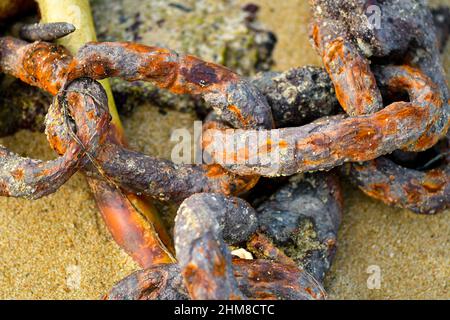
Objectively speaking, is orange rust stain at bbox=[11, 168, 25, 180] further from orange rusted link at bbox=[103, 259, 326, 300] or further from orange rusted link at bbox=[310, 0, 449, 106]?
→ orange rusted link at bbox=[310, 0, 449, 106]

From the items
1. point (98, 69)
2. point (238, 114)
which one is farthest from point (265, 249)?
point (98, 69)

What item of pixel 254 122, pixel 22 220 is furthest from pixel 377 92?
pixel 22 220

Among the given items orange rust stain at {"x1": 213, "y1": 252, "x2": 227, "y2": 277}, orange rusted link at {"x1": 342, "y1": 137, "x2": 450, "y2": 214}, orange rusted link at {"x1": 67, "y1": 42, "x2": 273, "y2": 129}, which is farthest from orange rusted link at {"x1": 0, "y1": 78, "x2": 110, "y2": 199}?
orange rusted link at {"x1": 342, "y1": 137, "x2": 450, "y2": 214}

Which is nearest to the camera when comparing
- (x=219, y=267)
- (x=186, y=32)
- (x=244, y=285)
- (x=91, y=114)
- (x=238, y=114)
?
(x=219, y=267)

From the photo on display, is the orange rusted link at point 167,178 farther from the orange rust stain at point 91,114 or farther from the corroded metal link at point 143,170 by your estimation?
the orange rust stain at point 91,114

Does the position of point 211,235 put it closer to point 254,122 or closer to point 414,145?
point 254,122

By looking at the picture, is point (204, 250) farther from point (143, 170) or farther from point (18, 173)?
point (18, 173)
